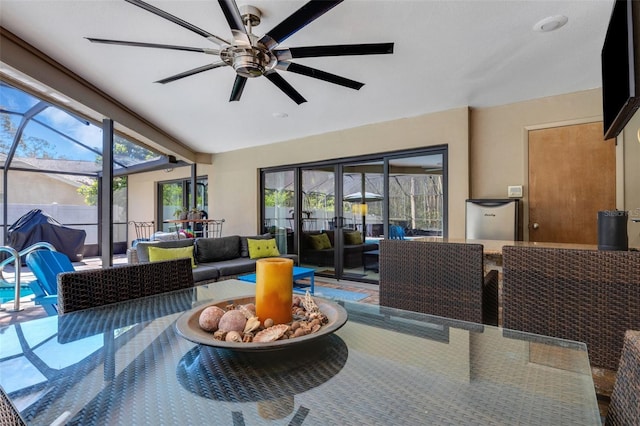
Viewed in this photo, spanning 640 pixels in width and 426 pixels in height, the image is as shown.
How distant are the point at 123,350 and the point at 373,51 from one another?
7.38 ft

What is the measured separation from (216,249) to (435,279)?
423 centimetres

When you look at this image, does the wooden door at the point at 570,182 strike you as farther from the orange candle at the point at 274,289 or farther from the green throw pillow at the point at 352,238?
the orange candle at the point at 274,289

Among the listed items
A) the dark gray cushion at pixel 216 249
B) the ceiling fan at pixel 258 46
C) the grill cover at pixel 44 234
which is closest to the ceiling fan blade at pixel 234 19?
the ceiling fan at pixel 258 46

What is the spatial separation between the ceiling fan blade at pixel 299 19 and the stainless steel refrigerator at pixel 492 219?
10.3ft

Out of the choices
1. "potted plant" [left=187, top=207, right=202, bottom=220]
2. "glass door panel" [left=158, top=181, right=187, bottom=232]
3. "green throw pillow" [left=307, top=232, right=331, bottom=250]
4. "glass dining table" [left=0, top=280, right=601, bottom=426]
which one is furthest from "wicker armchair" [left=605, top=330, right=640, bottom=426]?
"glass door panel" [left=158, top=181, right=187, bottom=232]

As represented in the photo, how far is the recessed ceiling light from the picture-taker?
2494mm

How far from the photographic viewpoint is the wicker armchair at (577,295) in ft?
4.21

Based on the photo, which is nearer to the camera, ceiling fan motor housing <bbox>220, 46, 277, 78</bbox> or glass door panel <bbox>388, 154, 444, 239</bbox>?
ceiling fan motor housing <bbox>220, 46, 277, 78</bbox>

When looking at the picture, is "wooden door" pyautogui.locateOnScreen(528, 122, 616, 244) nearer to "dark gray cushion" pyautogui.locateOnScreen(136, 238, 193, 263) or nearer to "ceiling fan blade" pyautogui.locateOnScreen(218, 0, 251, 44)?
"ceiling fan blade" pyautogui.locateOnScreen(218, 0, 251, 44)

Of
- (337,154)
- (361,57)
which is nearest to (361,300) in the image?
(337,154)

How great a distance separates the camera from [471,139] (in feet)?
15.0

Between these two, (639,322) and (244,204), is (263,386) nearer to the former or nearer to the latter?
(639,322)

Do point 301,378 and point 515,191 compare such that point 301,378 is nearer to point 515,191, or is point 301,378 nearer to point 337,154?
point 515,191

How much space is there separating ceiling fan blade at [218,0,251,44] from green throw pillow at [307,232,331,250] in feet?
13.9
